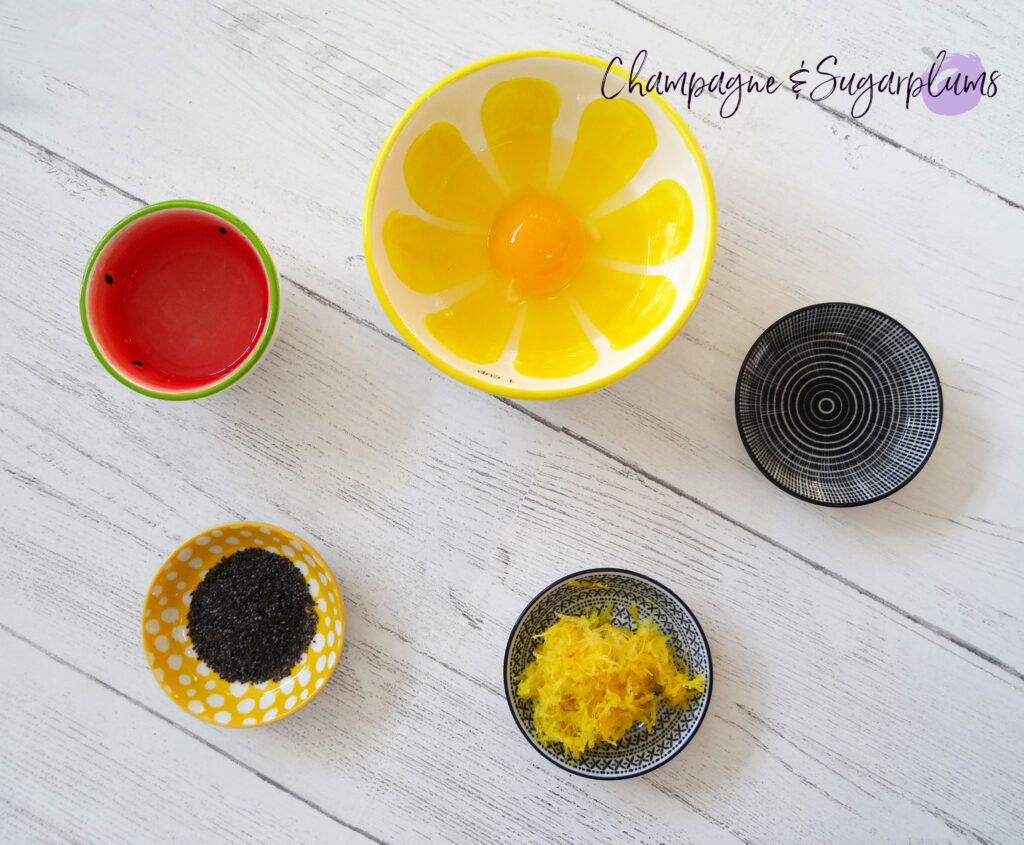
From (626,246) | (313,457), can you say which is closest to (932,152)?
(626,246)

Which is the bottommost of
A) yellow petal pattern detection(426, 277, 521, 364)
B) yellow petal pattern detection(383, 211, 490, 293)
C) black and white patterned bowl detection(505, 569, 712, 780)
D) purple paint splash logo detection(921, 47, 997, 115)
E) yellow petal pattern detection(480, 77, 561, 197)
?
black and white patterned bowl detection(505, 569, 712, 780)

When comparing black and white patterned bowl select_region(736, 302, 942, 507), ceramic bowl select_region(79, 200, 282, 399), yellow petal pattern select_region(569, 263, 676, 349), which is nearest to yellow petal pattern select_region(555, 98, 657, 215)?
yellow petal pattern select_region(569, 263, 676, 349)

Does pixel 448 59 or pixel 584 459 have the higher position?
pixel 448 59

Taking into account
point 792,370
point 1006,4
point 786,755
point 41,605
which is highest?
point 1006,4

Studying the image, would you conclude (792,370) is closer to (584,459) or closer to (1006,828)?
(584,459)

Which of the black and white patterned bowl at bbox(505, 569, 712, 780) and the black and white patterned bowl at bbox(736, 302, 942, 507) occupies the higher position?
the black and white patterned bowl at bbox(736, 302, 942, 507)

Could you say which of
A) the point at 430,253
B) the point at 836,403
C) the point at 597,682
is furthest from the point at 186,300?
the point at 836,403

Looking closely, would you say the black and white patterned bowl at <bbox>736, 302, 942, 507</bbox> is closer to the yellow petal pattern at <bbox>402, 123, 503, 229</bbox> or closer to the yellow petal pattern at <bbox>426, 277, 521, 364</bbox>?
the yellow petal pattern at <bbox>426, 277, 521, 364</bbox>

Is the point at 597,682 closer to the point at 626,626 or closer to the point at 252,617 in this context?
the point at 626,626
